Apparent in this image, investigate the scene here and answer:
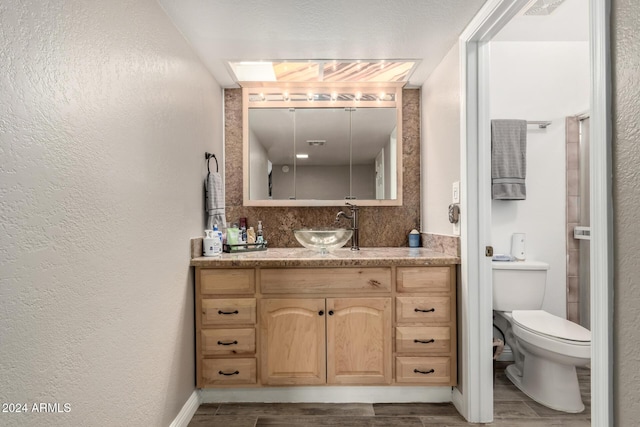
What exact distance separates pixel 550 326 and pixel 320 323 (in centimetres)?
140

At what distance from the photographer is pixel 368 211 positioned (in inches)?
112

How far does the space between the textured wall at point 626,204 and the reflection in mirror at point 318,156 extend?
72.1 inches

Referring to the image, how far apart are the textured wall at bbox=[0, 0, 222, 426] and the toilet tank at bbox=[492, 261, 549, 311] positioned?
2.08 metres

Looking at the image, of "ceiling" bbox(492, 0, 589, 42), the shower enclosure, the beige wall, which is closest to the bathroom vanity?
the beige wall

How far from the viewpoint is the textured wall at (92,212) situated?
90cm

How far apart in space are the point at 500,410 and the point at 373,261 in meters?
1.13

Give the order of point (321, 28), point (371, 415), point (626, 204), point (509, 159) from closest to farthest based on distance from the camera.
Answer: point (626, 204) < point (321, 28) < point (371, 415) < point (509, 159)

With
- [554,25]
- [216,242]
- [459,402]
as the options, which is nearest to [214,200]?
[216,242]

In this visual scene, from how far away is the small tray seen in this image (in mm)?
2492

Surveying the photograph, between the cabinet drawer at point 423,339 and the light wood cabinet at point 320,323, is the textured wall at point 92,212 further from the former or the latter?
the cabinet drawer at point 423,339

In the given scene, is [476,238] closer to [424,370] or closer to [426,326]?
[426,326]

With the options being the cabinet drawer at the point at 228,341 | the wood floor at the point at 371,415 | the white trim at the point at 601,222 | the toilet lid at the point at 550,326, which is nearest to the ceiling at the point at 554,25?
the white trim at the point at 601,222

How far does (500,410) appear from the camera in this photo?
2.10 meters

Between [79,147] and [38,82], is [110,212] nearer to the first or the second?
[79,147]
